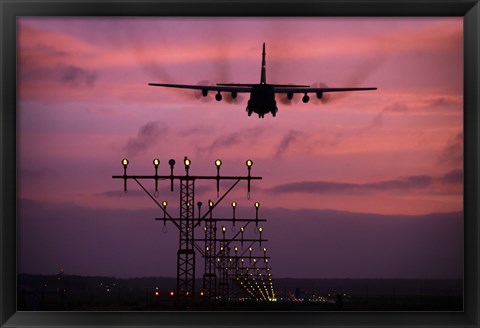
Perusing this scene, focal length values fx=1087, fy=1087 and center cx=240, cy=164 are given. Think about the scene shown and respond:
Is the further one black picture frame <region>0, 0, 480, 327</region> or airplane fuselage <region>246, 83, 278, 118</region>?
airplane fuselage <region>246, 83, 278, 118</region>

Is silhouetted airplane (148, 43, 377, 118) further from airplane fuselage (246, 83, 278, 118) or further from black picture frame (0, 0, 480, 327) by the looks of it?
black picture frame (0, 0, 480, 327)

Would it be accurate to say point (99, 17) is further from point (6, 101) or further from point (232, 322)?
point (232, 322)

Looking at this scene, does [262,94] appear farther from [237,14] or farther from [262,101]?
[237,14]

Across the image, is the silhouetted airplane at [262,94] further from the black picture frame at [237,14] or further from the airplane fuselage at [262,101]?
the black picture frame at [237,14]

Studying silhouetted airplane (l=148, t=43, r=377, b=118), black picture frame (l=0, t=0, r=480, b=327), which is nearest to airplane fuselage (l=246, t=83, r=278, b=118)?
silhouetted airplane (l=148, t=43, r=377, b=118)

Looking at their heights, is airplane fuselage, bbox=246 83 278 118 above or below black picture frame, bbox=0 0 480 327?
above

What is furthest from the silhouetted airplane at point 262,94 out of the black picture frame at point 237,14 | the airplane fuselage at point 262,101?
the black picture frame at point 237,14

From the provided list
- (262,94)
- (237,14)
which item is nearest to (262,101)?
(262,94)

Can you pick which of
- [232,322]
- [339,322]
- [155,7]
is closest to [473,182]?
[339,322]
